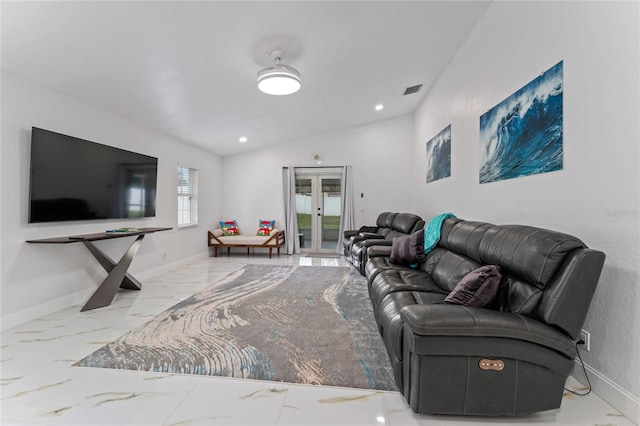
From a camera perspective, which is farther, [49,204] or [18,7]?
[49,204]

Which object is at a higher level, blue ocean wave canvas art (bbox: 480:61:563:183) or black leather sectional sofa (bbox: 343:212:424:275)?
blue ocean wave canvas art (bbox: 480:61:563:183)

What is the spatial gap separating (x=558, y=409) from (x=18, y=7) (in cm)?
426

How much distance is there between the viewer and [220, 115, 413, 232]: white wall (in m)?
6.49

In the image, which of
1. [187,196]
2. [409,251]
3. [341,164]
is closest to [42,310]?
[187,196]

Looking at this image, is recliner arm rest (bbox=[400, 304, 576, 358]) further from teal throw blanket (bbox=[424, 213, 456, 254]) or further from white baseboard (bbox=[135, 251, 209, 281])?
white baseboard (bbox=[135, 251, 209, 281])

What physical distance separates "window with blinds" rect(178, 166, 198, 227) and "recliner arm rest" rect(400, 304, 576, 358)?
5116 mm

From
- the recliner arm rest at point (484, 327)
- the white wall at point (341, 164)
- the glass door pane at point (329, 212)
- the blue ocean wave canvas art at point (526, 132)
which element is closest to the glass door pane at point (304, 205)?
the glass door pane at point (329, 212)

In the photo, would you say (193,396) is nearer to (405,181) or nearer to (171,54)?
(171,54)

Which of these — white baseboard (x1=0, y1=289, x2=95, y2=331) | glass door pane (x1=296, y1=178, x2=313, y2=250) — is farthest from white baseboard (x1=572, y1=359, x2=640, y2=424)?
glass door pane (x1=296, y1=178, x2=313, y2=250)

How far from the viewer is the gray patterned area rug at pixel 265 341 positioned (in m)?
1.96

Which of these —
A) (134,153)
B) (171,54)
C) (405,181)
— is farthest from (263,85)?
(405,181)

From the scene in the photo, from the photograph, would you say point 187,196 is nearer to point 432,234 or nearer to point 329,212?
point 329,212

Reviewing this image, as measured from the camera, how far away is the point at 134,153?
13.0 ft

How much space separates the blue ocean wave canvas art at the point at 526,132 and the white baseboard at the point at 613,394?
4.45ft
